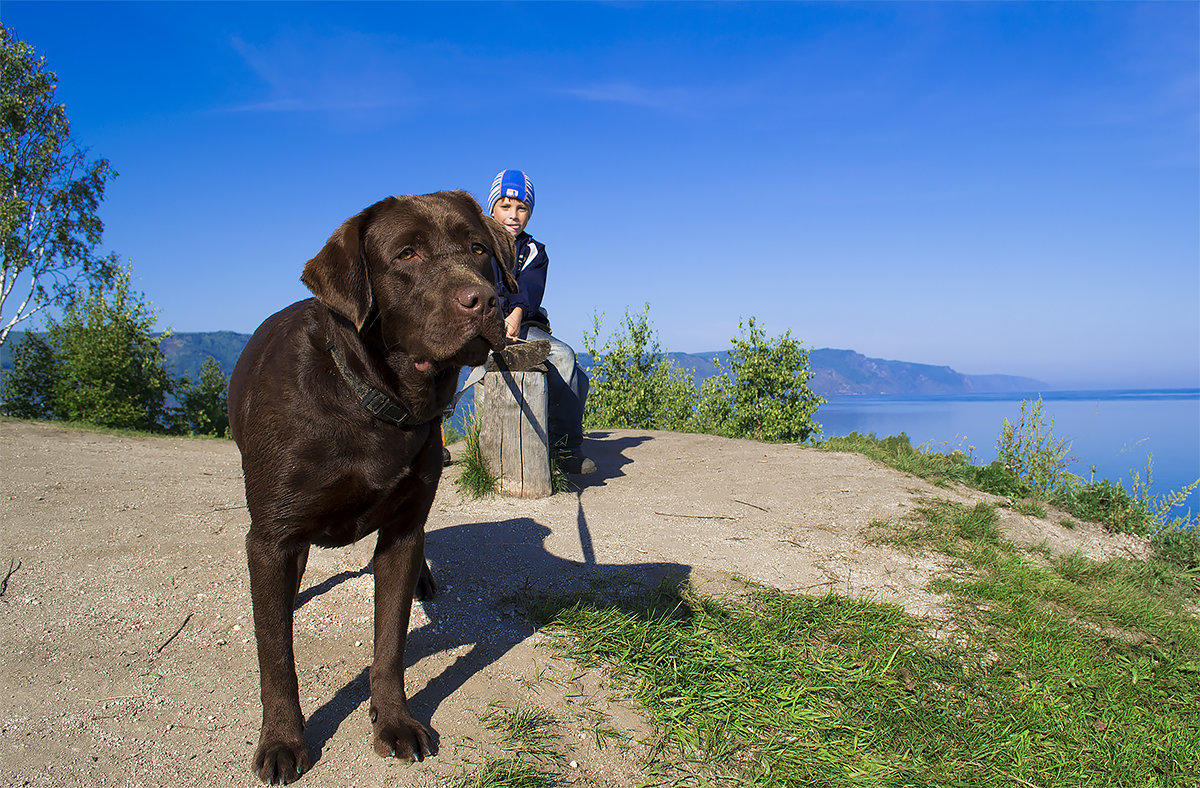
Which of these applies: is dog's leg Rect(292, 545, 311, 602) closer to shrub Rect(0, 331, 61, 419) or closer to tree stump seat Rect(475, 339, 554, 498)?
tree stump seat Rect(475, 339, 554, 498)

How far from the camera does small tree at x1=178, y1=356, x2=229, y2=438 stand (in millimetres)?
13766

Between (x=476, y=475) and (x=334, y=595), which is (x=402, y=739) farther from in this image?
(x=476, y=475)

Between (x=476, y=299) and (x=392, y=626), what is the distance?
55.9 inches

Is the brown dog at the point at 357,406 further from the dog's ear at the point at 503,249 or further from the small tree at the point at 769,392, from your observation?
the small tree at the point at 769,392

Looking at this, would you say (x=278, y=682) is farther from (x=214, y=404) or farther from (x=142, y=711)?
(x=214, y=404)

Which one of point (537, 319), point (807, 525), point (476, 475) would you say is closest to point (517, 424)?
point (476, 475)

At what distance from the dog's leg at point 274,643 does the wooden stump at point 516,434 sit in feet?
11.8

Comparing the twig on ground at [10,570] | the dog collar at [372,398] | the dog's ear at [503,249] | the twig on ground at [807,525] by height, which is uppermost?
the dog's ear at [503,249]

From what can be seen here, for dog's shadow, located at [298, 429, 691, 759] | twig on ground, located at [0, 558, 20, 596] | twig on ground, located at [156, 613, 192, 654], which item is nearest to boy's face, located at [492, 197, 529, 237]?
dog's shadow, located at [298, 429, 691, 759]

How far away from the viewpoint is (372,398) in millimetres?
2465

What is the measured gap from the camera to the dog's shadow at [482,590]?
2939mm

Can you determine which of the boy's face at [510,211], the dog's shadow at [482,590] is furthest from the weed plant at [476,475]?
the boy's face at [510,211]

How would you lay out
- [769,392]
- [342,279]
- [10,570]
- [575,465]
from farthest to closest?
[769,392]
[575,465]
[10,570]
[342,279]

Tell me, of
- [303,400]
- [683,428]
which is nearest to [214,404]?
[683,428]
